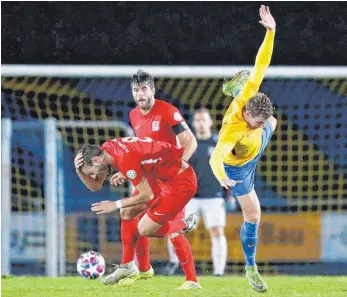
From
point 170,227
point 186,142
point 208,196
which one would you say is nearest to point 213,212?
point 208,196

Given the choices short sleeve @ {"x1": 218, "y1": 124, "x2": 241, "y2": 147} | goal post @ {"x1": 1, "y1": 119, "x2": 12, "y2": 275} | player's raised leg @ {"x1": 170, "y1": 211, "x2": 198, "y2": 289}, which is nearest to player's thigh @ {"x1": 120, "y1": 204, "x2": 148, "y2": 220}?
player's raised leg @ {"x1": 170, "y1": 211, "x2": 198, "y2": 289}

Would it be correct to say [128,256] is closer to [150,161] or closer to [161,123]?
[150,161]

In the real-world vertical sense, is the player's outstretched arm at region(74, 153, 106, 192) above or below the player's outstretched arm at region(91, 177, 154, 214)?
above

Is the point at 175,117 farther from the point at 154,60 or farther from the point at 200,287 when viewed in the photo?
the point at 154,60

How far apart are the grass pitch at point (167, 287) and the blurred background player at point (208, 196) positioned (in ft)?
1.90

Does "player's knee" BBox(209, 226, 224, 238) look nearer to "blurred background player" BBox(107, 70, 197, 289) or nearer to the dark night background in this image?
"blurred background player" BBox(107, 70, 197, 289)

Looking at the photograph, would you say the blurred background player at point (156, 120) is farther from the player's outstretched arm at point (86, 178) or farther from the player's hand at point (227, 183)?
the player's hand at point (227, 183)

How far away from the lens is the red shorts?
586 cm

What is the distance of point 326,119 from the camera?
35.5 feet

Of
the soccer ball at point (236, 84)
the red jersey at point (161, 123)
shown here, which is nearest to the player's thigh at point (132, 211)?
the red jersey at point (161, 123)

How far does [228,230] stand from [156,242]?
729 millimetres

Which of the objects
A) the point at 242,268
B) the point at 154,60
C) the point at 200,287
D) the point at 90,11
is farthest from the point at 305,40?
the point at 200,287

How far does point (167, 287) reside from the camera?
6.43m

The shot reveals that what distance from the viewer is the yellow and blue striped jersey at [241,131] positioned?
5.71 m
